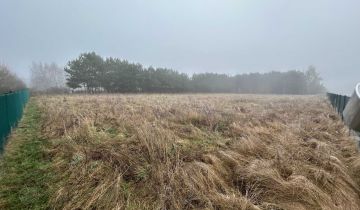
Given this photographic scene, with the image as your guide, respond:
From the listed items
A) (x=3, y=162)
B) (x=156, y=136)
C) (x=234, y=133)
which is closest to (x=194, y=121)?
(x=234, y=133)

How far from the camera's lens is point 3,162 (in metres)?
5.82

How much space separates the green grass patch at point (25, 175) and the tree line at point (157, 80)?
39.6 m

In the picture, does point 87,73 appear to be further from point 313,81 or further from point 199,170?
point 313,81

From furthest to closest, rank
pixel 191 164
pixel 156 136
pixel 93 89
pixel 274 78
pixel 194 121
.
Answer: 1. pixel 274 78
2. pixel 93 89
3. pixel 194 121
4. pixel 156 136
5. pixel 191 164

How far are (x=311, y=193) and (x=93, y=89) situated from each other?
4611cm

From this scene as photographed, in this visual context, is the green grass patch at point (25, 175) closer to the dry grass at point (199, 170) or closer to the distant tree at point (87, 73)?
the dry grass at point (199, 170)

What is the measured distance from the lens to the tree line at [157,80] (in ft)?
155

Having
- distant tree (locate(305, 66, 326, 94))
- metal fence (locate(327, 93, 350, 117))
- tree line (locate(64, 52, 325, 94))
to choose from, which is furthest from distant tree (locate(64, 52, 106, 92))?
distant tree (locate(305, 66, 326, 94))

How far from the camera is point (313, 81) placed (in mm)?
79938

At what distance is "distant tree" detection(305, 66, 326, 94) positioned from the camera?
77.2 metres

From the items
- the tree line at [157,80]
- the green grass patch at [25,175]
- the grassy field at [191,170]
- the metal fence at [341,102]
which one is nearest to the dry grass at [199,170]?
the grassy field at [191,170]

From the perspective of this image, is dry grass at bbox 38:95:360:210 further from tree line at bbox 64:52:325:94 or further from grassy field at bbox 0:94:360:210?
tree line at bbox 64:52:325:94

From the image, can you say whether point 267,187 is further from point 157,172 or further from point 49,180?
point 49,180

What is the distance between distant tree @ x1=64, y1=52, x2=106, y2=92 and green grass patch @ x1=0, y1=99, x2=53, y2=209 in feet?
134
